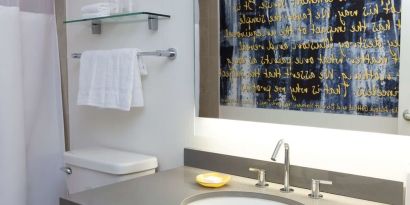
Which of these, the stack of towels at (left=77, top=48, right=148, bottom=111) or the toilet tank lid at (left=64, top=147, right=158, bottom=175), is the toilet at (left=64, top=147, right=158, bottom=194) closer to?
the toilet tank lid at (left=64, top=147, right=158, bottom=175)

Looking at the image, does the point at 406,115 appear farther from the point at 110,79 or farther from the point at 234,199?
the point at 110,79

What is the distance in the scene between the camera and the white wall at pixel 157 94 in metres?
1.69

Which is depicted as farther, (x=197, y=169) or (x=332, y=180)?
(x=197, y=169)

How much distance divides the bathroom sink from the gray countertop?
19 mm

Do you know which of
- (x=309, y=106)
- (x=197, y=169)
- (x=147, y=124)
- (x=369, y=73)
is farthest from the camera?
(x=147, y=124)

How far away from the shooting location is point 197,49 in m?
1.66

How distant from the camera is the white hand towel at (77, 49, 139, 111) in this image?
1728mm

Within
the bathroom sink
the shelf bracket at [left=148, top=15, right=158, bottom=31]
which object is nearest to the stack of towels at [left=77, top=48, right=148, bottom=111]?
the shelf bracket at [left=148, top=15, right=158, bottom=31]

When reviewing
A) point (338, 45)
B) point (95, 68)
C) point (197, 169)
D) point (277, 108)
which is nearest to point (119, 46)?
point (95, 68)

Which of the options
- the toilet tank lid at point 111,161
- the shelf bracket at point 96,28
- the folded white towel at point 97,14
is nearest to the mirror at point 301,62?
the toilet tank lid at point 111,161

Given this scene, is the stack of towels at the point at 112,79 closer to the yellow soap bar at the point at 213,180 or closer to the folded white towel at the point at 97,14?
the folded white towel at the point at 97,14

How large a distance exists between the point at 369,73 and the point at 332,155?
11.2 inches

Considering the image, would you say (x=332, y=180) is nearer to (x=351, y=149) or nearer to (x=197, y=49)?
(x=351, y=149)

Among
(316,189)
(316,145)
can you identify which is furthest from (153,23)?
(316,189)
